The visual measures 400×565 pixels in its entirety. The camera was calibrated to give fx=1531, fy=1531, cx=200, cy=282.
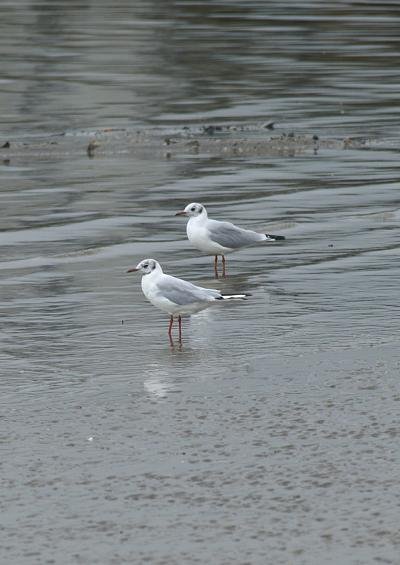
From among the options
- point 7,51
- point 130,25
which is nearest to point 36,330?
point 7,51

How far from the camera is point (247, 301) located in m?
11.8

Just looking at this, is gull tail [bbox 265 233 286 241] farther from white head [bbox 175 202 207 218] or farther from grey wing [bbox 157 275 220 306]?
grey wing [bbox 157 275 220 306]

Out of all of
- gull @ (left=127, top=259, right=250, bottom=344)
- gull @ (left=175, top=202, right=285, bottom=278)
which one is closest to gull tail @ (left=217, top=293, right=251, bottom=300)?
gull @ (left=127, top=259, right=250, bottom=344)

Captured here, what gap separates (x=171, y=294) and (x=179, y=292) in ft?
0.23

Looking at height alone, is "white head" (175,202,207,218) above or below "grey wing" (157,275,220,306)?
above

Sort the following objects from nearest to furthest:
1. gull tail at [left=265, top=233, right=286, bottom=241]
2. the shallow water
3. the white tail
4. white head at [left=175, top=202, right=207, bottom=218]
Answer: the shallow water < the white tail < white head at [left=175, top=202, right=207, bottom=218] < gull tail at [left=265, top=233, right=286, bottom=241]

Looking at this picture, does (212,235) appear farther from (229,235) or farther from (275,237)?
(275,237)

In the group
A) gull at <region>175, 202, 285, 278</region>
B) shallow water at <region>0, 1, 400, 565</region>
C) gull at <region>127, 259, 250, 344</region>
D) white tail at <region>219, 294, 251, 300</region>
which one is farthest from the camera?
gull at <region>175, 202, 285, 278</region>

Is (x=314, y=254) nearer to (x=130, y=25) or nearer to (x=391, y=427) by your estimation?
(x=391, y=427)

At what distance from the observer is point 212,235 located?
13.0m

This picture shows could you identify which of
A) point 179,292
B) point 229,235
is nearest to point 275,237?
point 229,235

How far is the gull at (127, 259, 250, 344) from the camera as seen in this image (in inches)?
418

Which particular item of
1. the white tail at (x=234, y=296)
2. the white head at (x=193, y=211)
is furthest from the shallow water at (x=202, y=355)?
the white head at (x=193, y=211)

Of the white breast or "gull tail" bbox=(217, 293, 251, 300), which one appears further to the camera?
the white breast
